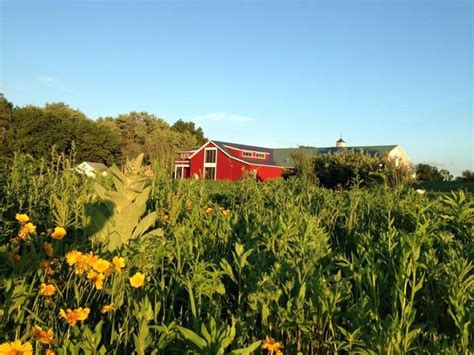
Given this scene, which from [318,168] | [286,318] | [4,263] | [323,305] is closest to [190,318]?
[286,318]

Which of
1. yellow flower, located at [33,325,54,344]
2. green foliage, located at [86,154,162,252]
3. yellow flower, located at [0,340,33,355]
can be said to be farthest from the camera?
green foliage, located at [86,154,162,252]

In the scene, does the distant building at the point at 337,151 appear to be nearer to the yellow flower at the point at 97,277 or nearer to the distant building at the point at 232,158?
the distant building at the point at 232,158

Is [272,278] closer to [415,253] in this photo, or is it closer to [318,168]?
[415,253]

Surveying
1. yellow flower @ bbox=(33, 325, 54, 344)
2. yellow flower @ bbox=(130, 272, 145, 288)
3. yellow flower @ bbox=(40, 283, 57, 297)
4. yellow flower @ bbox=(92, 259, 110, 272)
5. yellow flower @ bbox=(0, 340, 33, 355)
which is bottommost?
yellow flower @ bbox=(33, 325, 54, 344)

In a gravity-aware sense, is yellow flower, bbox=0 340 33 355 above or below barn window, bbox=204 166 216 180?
below

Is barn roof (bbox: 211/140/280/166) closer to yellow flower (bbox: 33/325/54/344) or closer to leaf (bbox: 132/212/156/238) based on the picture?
leaf (bbox: 132/212/156/238)

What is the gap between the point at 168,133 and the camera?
206 feet

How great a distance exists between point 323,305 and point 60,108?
6396cm

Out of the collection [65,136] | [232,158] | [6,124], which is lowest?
[232,158]

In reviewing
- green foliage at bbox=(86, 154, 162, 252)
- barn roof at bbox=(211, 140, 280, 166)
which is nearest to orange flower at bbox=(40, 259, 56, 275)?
green foliage at bbox=(86, 154, 162, 252)

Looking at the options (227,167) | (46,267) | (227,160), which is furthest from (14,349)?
(227,160)

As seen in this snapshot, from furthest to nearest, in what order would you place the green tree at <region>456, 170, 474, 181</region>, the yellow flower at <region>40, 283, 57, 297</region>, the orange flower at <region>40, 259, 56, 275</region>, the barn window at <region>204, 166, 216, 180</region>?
the barn window at <region>204, 166, 216, 180</region>, the green tree at <region>456, 170, 474, 181</region>, the orange flower at <region>40, 259, 56, 275</region>, the yellow flower at <region>40, 283, 57, 297</region>

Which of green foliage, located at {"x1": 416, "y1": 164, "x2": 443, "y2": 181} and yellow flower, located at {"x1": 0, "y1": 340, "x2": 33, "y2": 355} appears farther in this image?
green foliage, located at {"x1": 416, "y1": 164, "x2": 443, "y2": 181}

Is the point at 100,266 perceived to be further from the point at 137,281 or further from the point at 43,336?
the point at 43,336
